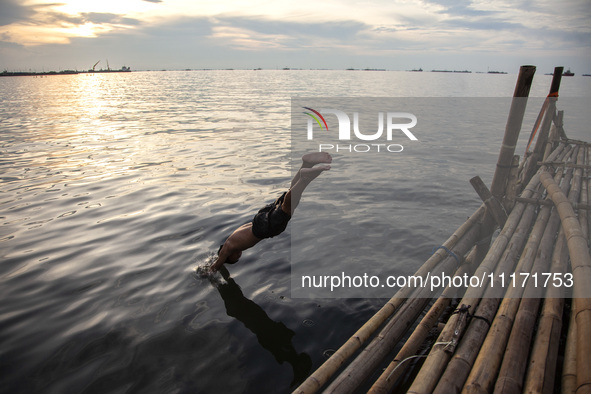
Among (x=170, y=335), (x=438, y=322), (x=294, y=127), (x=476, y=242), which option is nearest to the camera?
(x=438, y=322)

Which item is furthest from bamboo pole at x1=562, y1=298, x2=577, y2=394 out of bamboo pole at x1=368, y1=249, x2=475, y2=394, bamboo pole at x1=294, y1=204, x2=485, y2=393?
bamboo pole at x1=294, y1=204, x2=485, y2=393

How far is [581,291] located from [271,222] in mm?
3883

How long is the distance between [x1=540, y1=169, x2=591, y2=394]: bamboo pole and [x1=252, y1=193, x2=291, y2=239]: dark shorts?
366cm

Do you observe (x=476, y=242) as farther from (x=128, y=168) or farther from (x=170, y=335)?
(x=128, y=168)

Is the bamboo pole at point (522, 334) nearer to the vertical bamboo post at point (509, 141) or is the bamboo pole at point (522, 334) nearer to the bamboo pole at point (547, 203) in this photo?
the vertical bamboo post at point (509, 141)

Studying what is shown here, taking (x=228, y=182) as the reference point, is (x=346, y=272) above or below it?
below

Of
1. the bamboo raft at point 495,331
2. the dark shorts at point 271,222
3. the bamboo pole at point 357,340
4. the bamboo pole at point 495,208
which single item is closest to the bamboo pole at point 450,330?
the bamboo raft at point 495,331

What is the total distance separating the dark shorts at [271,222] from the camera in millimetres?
5582

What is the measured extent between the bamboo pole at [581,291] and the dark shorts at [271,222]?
366cm

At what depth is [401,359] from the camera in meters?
3.53

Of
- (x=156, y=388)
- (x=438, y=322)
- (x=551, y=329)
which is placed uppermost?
(x=551, y=329)

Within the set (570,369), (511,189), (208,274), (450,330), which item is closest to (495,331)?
(450,330)

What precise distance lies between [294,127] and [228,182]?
1345cm

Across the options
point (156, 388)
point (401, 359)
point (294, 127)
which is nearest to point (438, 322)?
point (401, 359)
